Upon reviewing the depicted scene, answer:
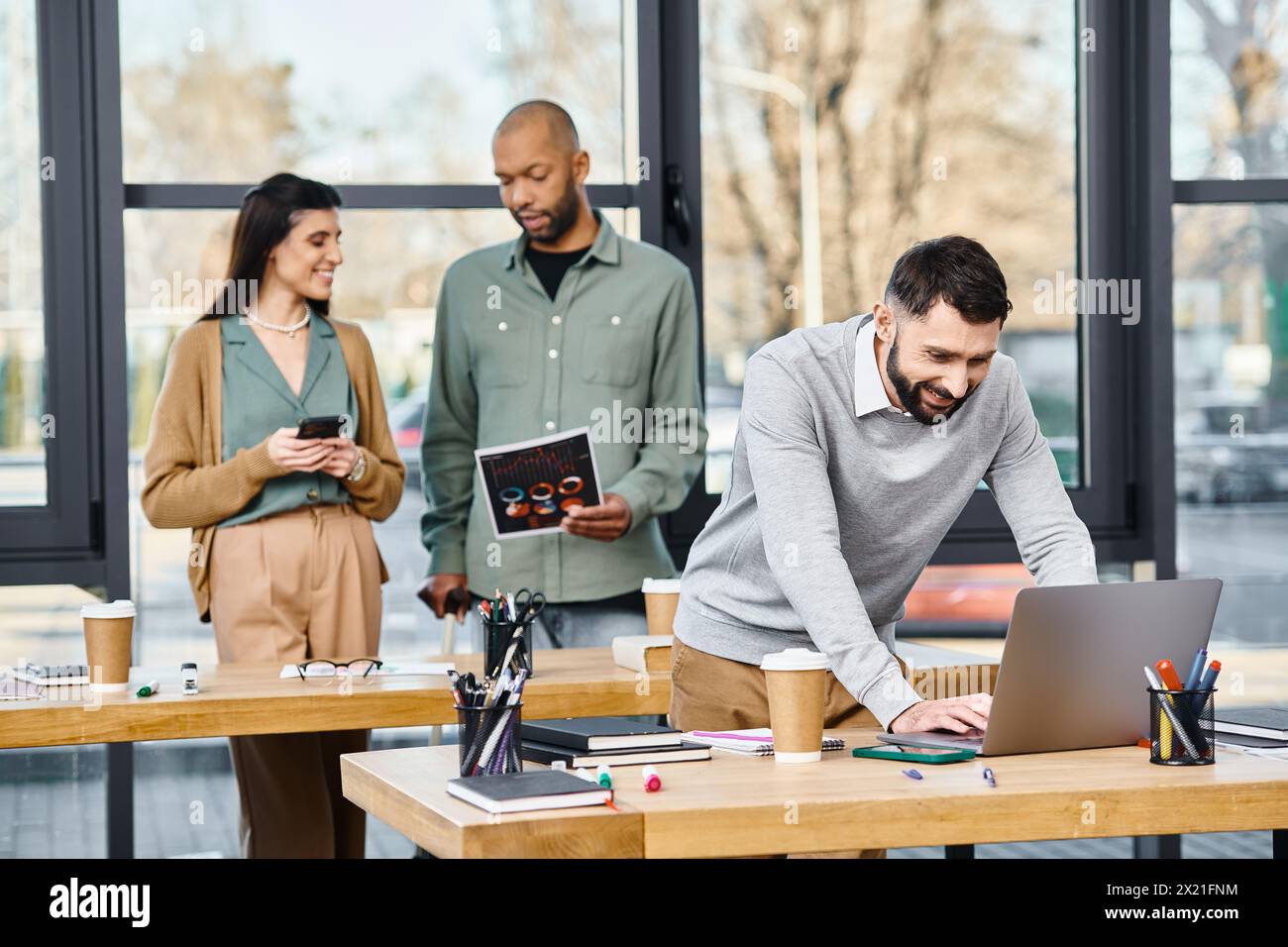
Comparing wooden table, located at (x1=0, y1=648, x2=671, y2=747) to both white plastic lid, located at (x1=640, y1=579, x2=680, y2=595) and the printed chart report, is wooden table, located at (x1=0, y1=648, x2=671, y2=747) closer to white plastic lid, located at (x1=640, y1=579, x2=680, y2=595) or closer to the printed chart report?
white plastic lid, located at (x1=640, y1=579, x2=680, y2=595)

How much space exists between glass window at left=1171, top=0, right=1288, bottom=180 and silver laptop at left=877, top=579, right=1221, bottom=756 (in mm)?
2879

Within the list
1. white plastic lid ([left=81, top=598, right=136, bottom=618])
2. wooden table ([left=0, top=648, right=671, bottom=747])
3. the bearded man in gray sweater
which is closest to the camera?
the bearded man in gray sweater

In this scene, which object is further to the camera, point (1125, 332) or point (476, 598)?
point (1125, 332)

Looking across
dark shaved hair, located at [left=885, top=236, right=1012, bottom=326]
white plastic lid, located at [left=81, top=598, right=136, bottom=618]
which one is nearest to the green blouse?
white plastic lid, located at [left=81, top=598, right=136, bottom=618]

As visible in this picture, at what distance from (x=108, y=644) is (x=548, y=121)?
67.7 inches

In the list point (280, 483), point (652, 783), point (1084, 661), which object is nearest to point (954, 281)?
point (1084, 661)

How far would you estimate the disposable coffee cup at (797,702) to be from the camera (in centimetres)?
215

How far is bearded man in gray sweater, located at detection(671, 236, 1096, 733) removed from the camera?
94.8 inches

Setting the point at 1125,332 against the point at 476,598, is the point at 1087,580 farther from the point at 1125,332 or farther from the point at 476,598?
the point at 1125,332

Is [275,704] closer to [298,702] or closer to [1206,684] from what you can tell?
[298,702]

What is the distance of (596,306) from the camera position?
13.2ft

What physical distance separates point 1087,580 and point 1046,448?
27cm

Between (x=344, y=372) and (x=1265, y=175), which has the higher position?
(x=1265, y=175)
